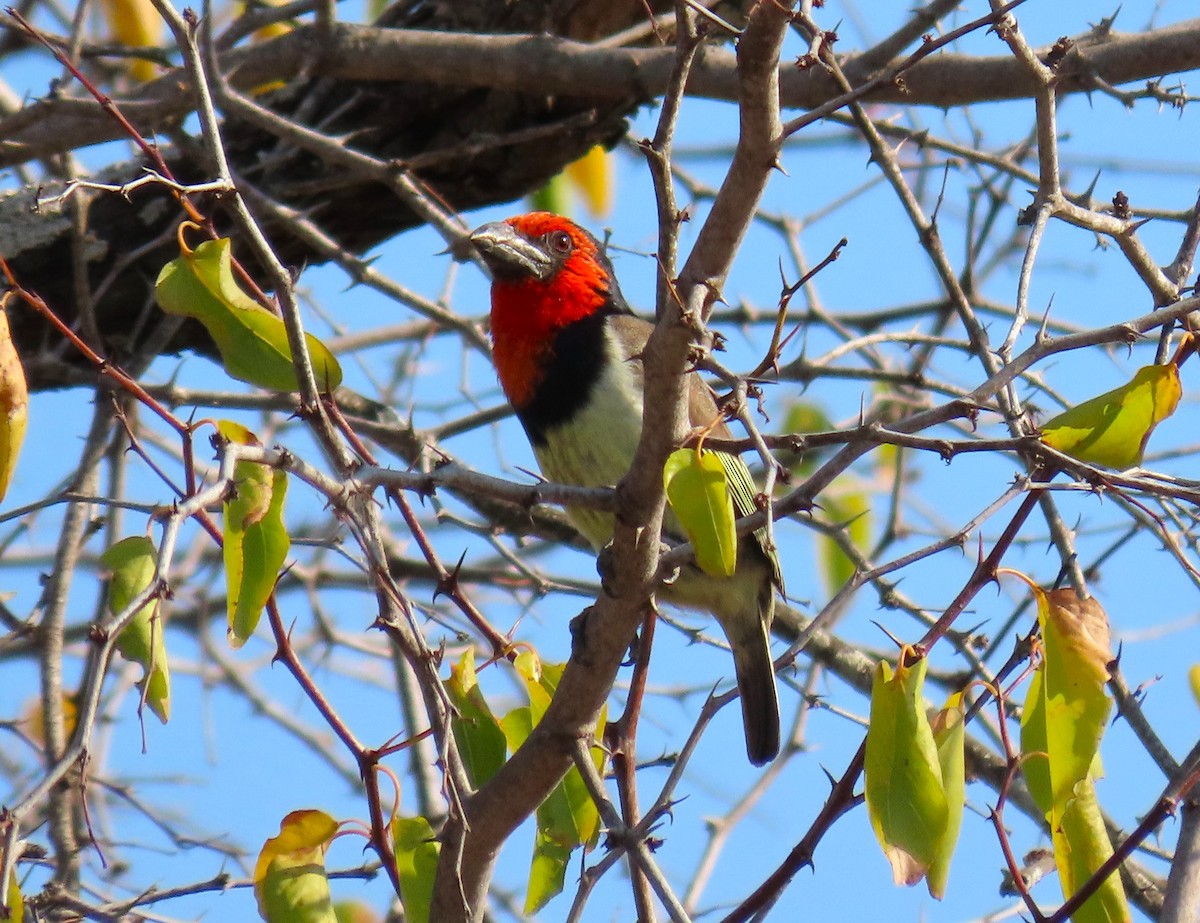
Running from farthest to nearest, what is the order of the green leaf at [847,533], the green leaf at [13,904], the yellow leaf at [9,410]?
the green leaf at [847,533] < the yellow leaf at [9,410] < the green leaf at [13,904]

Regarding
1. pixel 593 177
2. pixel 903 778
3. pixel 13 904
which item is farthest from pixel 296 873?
pixel 593 177

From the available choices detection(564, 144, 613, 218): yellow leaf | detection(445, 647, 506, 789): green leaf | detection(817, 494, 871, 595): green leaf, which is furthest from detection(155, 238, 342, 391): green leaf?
detection(564, 144, 613, 218): yellow leaf

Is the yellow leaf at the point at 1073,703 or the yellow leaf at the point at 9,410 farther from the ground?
the yellow leaf at the point at 9,410

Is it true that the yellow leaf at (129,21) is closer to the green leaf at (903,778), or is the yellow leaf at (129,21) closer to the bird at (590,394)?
the bird at (590,394)

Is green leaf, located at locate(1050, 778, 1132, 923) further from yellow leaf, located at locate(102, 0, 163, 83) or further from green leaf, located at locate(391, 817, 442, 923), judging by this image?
yellow leaf, located at locate(102, 0, 163, 83)

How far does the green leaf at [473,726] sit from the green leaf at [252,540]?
Answer: 539mm

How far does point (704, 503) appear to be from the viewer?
215 centimetres

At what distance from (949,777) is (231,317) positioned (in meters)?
1.32

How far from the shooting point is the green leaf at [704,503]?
2.15 metres

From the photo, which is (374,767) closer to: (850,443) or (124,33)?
(850,443)

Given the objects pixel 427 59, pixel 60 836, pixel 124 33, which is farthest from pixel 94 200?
pixel 60 836

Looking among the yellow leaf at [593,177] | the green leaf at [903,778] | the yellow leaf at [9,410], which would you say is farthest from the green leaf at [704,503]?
the yellow leaf at [593,177]

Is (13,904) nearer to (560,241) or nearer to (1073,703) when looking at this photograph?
(1073,703)

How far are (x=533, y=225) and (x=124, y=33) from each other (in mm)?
1767
